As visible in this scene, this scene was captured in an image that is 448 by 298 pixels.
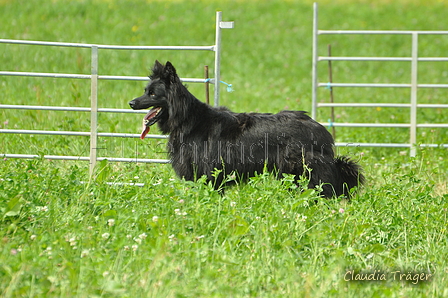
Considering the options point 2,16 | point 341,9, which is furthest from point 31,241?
point 341,9

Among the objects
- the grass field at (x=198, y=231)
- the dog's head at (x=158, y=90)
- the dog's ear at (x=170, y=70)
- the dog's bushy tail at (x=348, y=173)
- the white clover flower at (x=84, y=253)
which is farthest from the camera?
the dog's bushy tail at (x=348, y=173)

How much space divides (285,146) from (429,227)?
4.62ft

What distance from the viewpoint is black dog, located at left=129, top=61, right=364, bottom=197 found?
178 inches

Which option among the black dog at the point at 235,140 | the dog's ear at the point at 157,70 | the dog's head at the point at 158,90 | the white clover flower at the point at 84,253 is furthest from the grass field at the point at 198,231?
the dog's ear at the point at 157,70

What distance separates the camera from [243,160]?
4625 mm

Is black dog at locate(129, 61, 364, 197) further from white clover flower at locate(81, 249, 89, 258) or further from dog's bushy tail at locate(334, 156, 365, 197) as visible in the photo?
white clover flower at locate(81, 249, 89, 258)

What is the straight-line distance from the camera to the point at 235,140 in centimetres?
464

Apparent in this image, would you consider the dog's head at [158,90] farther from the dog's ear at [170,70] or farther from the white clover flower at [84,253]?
the white clover flower at [84,253]

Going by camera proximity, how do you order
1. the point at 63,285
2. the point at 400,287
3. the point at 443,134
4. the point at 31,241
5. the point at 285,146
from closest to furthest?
the point at 63,285 → the point at 400,287 → the point at 31,241 → the point at 285,146 → the point at 443,134

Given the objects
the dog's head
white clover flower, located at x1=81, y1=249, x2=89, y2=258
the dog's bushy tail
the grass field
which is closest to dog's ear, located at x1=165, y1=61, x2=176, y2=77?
the dog's head

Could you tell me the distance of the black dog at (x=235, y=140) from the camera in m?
4.53

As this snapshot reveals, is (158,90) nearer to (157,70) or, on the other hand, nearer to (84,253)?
(157,70)

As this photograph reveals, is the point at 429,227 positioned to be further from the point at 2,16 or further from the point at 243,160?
the point at 2,16

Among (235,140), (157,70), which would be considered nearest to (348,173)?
(235,140)
